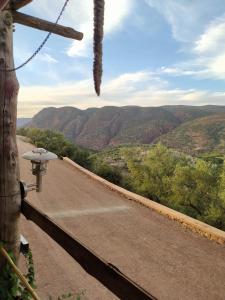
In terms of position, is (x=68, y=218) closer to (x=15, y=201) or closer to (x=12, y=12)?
(x=15, y=201)

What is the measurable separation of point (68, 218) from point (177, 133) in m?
83.5

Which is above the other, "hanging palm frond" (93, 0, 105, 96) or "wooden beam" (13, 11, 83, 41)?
"wooden beam" (13, 11, 83, 41)

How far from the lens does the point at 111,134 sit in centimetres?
12031

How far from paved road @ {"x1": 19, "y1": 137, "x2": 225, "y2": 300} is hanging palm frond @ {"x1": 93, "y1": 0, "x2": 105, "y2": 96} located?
497 centimetres

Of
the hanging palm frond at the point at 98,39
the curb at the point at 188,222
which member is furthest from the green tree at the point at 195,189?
the hanging palm frond at the point at 98,39

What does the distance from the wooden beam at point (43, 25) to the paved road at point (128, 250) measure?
14.5 ft

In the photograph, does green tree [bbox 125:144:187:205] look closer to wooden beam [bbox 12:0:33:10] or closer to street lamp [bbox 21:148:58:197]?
street lamp [bbox 21:148:58:197]

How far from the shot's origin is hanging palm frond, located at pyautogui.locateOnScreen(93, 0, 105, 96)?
1.91 metres

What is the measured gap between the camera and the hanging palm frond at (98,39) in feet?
6.27

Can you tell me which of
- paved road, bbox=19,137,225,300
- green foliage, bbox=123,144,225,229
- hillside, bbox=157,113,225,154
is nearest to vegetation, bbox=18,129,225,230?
green foliage, bbox=123,144,225,229

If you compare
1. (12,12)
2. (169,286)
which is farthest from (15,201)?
(169,286)

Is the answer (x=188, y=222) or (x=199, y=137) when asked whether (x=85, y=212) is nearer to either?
(x=188, y=222)

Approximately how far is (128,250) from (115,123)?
396ft

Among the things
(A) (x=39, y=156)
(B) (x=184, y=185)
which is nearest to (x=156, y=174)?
(B) (x=184, y=185)
